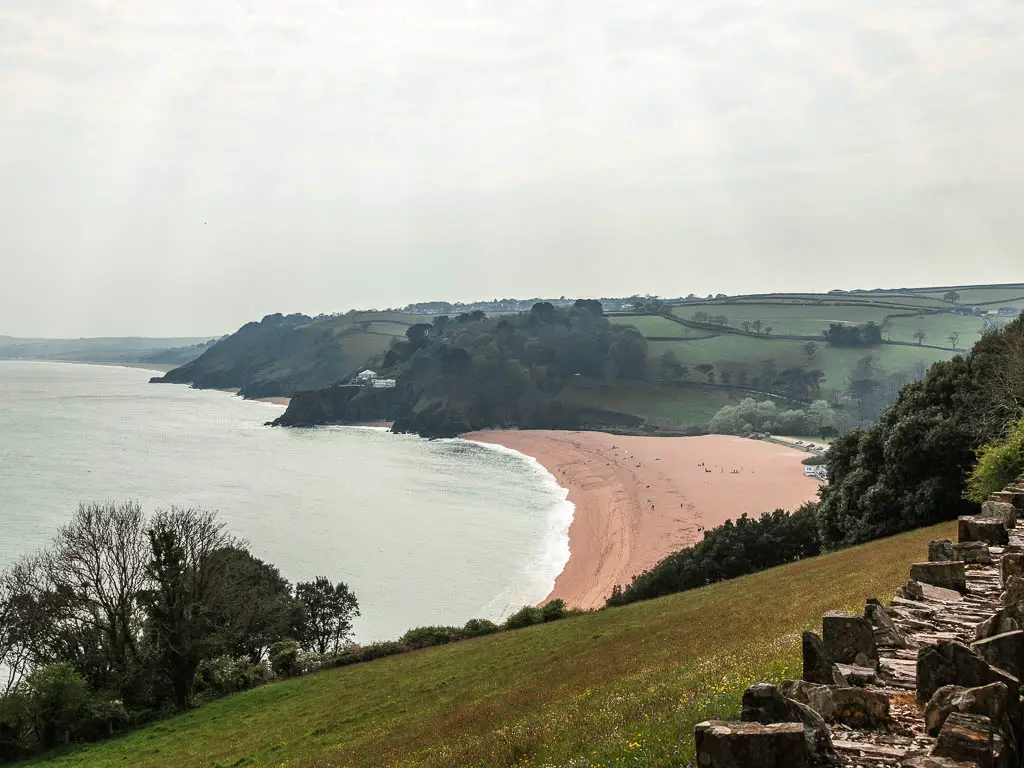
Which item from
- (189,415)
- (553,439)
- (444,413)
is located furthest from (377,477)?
(189,415)

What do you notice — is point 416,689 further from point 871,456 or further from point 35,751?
point 871,456

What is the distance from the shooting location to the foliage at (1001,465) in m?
27.4

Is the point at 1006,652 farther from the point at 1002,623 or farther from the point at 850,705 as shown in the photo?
the point at 850,705

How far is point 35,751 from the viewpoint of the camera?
101 feet

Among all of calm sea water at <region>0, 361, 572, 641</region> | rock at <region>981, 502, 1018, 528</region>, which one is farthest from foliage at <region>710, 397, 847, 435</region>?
rock at <region>981, 502, 1018, 528</region>

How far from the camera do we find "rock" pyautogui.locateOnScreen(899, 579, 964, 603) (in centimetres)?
1118

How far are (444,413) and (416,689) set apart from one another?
164 m

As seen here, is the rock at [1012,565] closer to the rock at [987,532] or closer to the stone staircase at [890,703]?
the stone staircase at [890,703]

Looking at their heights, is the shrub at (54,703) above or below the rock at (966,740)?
below

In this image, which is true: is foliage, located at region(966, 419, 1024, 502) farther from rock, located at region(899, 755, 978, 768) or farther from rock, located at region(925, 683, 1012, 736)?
rock, located at region(899, 755, 978, 768)

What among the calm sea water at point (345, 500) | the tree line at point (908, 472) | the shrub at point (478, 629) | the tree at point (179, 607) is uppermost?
the tree line at point (908, 472)

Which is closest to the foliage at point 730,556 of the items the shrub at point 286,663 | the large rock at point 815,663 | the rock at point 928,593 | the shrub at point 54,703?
the shrub at point 286,663

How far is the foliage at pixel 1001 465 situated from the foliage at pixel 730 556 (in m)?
16.2

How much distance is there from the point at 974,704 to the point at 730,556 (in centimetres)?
4042
